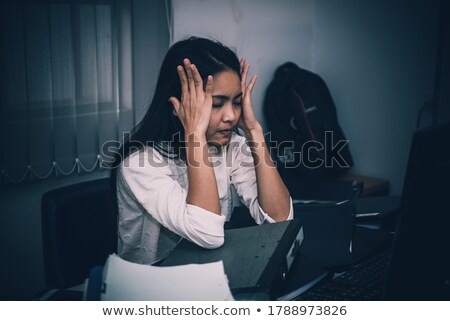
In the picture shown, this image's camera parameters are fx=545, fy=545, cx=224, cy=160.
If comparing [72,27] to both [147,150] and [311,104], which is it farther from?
[311,104]

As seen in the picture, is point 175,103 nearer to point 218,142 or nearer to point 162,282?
point 218,142

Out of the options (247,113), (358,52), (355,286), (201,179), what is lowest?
(355,286)

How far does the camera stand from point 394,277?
0.69 metres

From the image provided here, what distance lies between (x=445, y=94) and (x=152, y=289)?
1797mm

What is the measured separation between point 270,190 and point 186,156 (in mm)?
247

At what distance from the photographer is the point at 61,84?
6.37 feet

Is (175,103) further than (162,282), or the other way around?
(175,103)

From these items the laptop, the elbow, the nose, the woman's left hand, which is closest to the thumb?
the nose

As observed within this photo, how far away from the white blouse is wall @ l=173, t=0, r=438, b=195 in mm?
955

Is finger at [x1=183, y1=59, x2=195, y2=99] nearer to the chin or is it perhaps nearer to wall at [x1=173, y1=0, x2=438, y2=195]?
the chin

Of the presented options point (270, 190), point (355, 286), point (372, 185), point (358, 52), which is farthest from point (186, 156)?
point (358, 52)

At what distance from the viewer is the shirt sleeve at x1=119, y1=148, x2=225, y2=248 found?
104cm

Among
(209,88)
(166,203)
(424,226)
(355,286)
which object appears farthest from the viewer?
(209,88)
